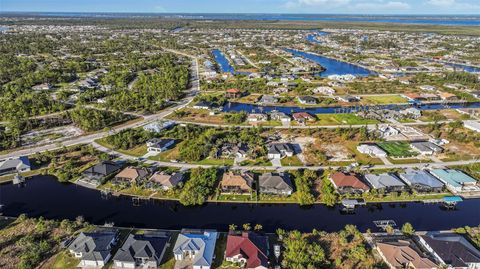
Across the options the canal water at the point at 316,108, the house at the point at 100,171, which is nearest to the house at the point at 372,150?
the canal water at the point at 316,108

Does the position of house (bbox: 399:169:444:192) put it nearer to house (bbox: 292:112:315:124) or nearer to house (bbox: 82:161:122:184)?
house (bbox: 292:112:315:124)

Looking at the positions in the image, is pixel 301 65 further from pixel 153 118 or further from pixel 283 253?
pixel 283 253

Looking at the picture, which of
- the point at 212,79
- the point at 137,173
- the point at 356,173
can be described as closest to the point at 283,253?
the point at 356,173

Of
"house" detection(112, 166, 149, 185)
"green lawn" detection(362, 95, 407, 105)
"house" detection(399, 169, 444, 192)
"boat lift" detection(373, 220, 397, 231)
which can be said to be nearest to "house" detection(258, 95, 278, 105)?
"green lawn" detection(362, 95, 407, 105)

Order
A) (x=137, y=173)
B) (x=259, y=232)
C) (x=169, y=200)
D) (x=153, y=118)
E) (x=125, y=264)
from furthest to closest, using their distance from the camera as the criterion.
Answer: (x=153, y=118), (x=137, y=173), (x=169, y=200), (x=259, y=232), (x=125, y=264)

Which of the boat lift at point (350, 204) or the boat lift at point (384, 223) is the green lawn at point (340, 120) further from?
the boat lift at point (384, 223)

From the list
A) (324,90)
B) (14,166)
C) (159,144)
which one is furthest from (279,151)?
(324,90)
